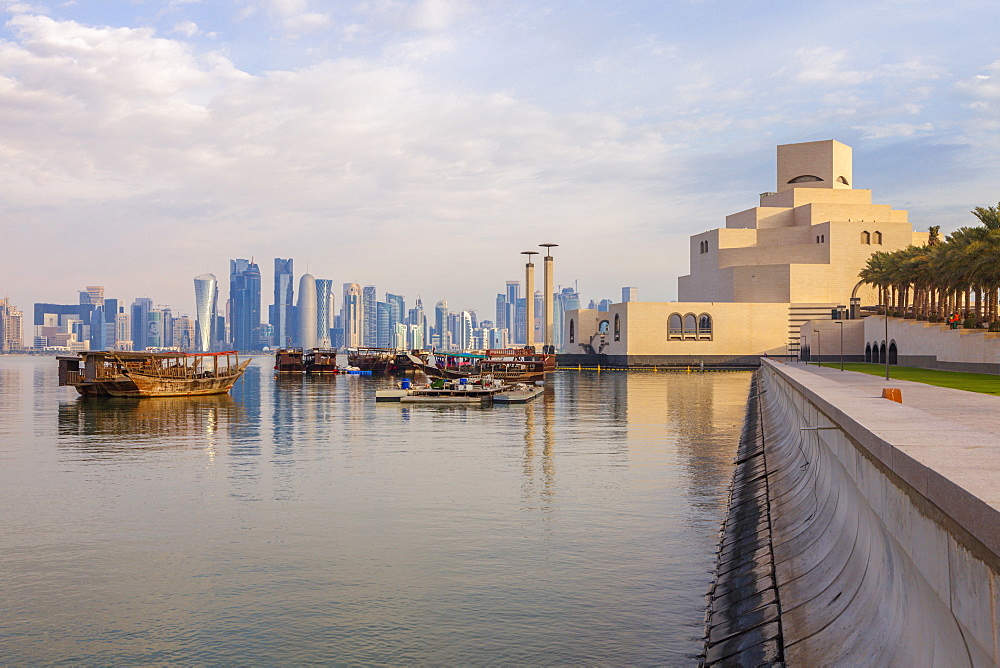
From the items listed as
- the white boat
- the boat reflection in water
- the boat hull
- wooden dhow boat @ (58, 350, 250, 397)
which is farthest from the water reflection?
the boat hull

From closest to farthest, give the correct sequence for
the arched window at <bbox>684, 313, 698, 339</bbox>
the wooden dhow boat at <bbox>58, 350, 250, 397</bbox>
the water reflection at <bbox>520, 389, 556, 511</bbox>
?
the water reflection at <bbox>520, 389, 556, 511</bbox> → the wooden dhow boat at <bbox>58, 350, 250, 397</bbox> → the arched window at <bbox>684, 313, 698, 339</bbox>

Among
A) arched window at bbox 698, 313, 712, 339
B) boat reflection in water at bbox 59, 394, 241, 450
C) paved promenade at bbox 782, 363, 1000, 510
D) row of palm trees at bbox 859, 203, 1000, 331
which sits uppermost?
row of palm trees at bbox 859, 203, 1000, 331

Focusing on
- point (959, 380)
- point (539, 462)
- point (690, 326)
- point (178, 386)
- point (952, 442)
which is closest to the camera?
point (952, 442)

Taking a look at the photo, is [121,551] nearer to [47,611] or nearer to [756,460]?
[47,611]

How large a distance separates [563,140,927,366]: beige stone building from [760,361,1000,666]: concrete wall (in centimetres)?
12855

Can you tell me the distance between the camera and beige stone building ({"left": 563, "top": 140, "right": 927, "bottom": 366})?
138250mm

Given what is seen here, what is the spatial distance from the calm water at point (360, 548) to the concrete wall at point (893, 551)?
7.66ft

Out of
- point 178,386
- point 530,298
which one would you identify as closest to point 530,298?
point 530,298

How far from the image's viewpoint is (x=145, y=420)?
53.9 m

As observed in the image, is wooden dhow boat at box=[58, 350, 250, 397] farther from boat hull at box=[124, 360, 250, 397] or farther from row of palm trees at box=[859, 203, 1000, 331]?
row of palm trees at box=[859, 203, 1000, 331]

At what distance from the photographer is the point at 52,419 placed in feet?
181

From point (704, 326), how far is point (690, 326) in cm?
306

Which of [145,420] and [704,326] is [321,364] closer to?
[704,326]

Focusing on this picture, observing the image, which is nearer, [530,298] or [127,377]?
[127,377]
